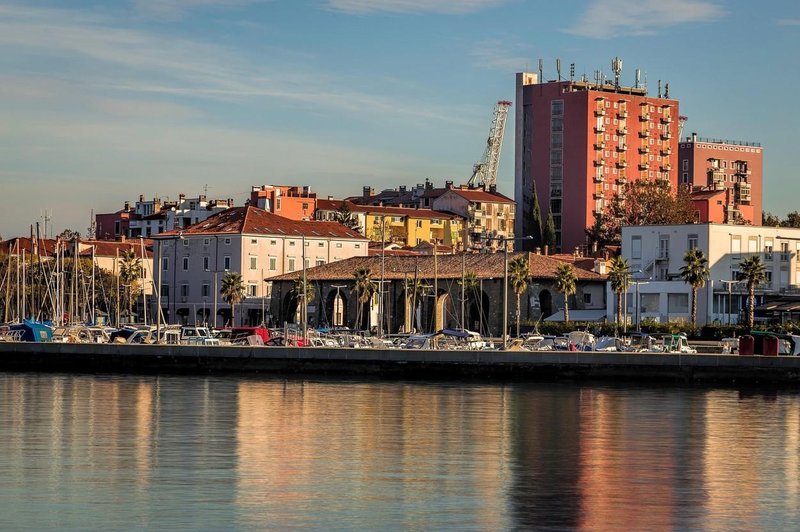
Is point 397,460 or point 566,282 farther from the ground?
point 566,282

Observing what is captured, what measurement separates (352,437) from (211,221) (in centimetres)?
10213

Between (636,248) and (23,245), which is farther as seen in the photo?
(23,245)

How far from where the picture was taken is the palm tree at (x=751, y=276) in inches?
4163

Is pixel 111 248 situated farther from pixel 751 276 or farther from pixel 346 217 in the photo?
pixel 751 276

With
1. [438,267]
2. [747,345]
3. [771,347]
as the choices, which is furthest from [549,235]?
[771,347]

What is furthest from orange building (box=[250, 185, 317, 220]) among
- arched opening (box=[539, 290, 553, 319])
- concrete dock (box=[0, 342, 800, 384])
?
concrete dock (box=[0, 342, 800, 384])

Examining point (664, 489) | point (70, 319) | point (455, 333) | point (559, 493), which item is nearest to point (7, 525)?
point (559, 493)

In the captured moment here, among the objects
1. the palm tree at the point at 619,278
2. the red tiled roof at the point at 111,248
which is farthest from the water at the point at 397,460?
the red tiled roof at the point at 111,248

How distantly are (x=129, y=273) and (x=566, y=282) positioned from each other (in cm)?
4999

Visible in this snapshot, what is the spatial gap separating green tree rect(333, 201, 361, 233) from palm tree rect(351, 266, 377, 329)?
56.4m

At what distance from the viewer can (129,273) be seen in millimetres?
147875

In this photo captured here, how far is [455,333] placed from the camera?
10612 cm

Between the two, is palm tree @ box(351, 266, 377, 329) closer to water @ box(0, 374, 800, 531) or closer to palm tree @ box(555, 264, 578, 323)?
palm tree @ box(555, 264, 578, 323)

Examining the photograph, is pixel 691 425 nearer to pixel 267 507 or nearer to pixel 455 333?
pixel 267 507
